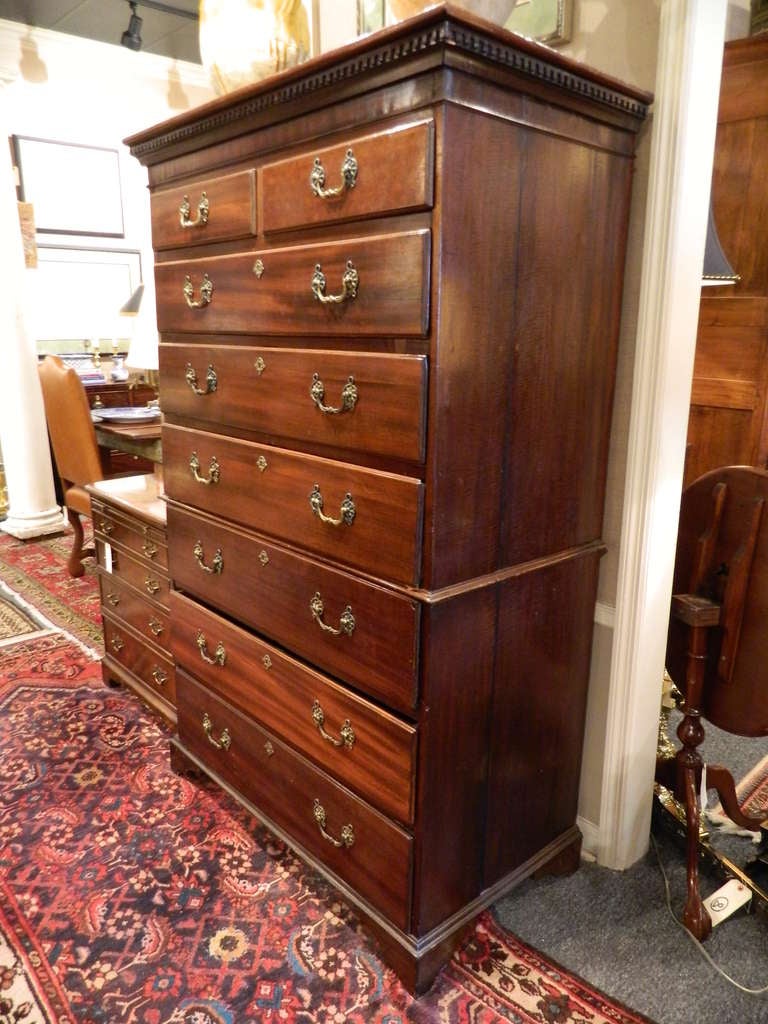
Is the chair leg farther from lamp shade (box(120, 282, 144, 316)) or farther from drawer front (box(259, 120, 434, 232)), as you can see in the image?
drawer front (box(259, 120, 434, 232))

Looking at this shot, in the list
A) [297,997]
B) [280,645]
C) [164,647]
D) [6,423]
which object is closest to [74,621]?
[164,647]

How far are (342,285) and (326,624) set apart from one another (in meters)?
0.65

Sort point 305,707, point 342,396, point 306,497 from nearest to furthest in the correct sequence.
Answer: point 342,396 < point 306,497 < point 305,707

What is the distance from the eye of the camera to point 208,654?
6.14 feet

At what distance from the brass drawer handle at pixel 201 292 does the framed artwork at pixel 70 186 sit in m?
4.30

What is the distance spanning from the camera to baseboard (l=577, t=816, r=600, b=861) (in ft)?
5.89

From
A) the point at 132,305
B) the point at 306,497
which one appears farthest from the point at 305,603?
the point at 132,305

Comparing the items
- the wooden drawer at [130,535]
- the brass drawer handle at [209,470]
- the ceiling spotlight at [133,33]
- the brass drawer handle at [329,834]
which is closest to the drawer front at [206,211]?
the brass drawer handle at [209,470]

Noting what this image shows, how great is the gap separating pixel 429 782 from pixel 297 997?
539 mm

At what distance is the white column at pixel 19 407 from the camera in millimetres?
4129

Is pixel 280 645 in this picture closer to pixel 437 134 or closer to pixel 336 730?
pixel 336 730

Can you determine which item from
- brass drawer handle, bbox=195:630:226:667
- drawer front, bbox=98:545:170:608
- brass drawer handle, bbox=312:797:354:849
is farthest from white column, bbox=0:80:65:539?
brass drawer handle, bbox=312:797:354:849

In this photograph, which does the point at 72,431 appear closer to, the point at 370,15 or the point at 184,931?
the point at 370,15

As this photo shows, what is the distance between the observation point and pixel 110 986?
1479 mm
